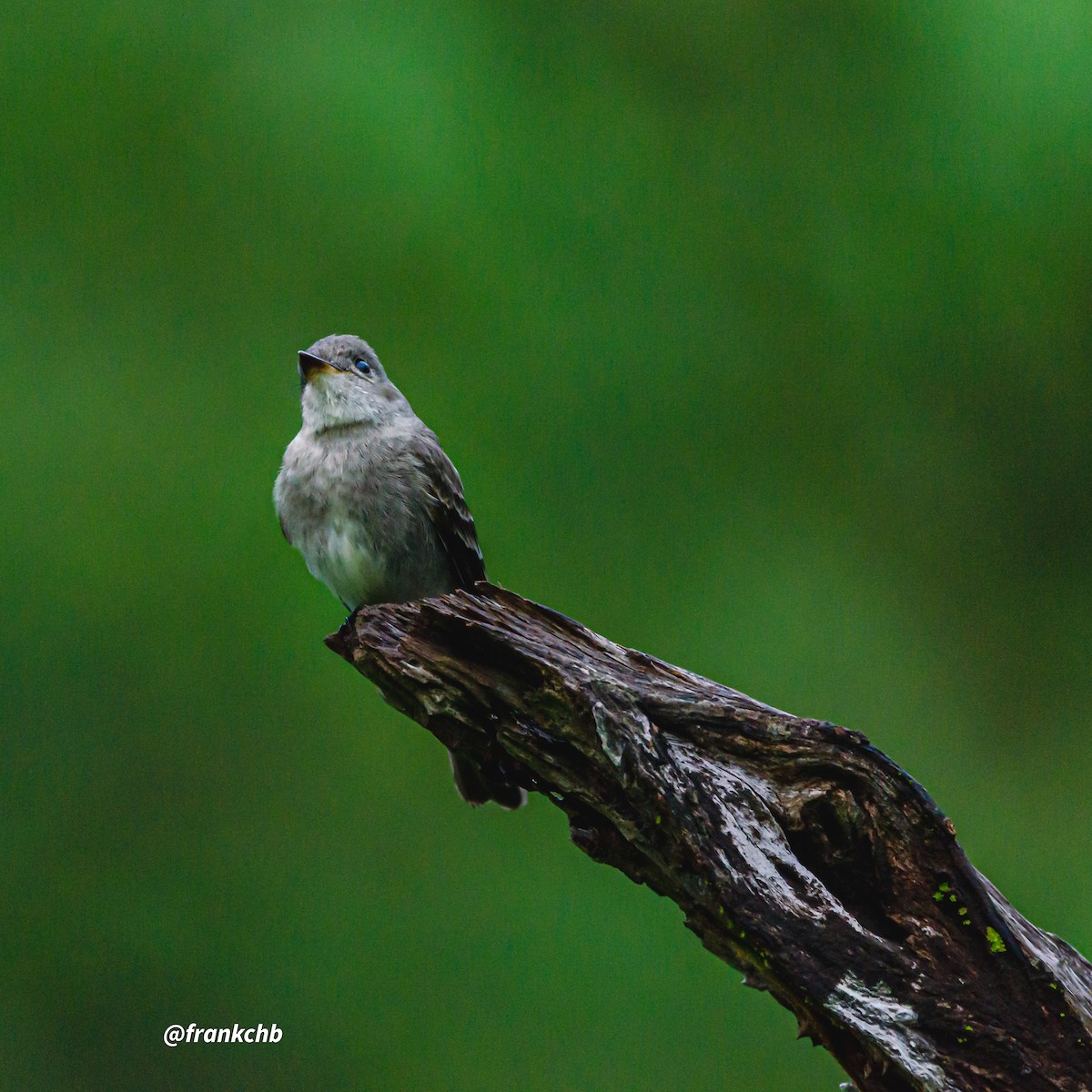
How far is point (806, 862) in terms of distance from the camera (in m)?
2.31

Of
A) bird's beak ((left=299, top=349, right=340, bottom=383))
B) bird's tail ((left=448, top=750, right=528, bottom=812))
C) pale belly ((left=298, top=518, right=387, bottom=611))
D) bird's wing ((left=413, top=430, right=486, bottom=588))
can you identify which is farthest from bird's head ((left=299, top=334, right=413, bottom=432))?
bird's tail ((left=448, top=750, right=528, bottom=812))

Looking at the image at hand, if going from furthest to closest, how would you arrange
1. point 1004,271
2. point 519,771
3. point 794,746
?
point 1004,271, point 519,771, point 794,746

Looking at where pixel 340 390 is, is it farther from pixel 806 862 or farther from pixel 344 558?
pixel 806 862

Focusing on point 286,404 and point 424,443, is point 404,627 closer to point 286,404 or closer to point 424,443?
point 424,443

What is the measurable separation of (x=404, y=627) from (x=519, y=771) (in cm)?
41

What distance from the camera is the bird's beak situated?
12.8ft

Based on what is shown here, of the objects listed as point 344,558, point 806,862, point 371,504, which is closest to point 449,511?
point 371,504

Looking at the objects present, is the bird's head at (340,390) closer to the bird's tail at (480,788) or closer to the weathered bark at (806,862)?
the bird's tail at (480,788)

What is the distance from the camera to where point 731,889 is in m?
2.22

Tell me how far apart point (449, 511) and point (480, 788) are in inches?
34.3

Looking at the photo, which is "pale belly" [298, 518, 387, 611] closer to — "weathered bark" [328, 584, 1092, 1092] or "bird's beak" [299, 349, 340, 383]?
"bird's beak" [299, 349, 340, 383]

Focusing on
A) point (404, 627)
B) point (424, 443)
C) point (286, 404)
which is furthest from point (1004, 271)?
point (404, 627)

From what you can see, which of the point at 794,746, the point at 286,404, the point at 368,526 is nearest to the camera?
the point at 794,746

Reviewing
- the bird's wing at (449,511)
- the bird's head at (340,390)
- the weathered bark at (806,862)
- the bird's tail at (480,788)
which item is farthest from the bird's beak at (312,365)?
the weathered bark at (806,862)
